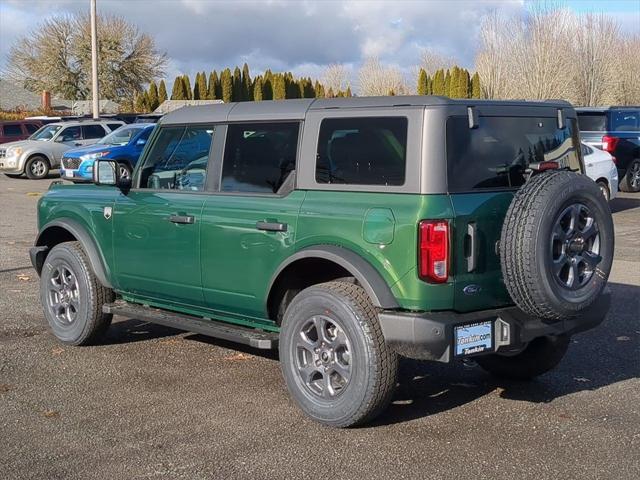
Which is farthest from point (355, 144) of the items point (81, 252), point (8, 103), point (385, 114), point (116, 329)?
point (8, 103)

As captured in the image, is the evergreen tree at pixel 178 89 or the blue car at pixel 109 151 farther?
the evergreen tree at pixel 178 89

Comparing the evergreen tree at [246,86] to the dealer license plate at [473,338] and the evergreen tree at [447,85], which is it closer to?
the evergreen tree at [447,85]

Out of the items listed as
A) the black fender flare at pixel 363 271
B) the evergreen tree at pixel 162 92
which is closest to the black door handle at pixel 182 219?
the black fender flare at pixel 363 271

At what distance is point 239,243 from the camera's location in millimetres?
5852

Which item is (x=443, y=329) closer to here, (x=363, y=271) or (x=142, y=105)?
(x=363, y=271)

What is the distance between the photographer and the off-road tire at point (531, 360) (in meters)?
6.16

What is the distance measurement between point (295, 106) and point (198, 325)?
1.66 metres

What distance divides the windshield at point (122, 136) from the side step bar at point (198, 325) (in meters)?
16.6

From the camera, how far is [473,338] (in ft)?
16.7

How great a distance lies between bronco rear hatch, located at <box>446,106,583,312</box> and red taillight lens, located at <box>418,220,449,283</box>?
65 millimetres

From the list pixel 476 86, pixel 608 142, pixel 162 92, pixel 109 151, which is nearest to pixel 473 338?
pixel 608 142

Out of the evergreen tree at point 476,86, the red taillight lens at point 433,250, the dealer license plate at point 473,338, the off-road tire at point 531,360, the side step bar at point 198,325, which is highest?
the evergreen tree at point 476,86

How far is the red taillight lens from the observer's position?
492 centimetres

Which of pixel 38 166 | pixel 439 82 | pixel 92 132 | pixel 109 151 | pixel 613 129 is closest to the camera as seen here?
pixel 613 129
